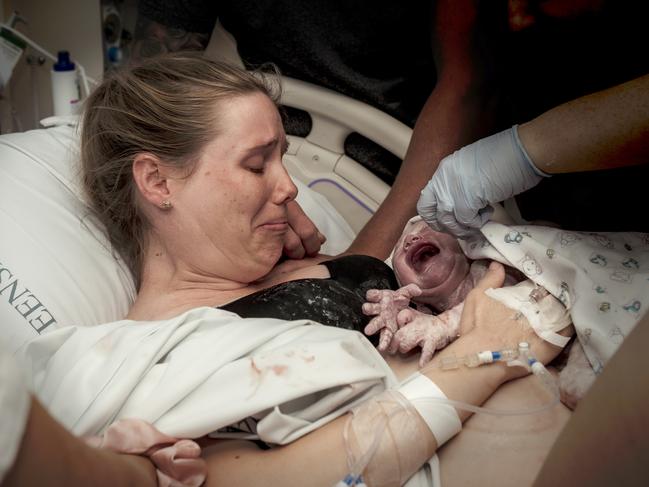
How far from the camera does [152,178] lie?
1493mm

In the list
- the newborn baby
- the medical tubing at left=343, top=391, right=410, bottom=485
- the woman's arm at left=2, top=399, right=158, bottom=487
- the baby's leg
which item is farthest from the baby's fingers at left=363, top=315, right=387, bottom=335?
the woman's arm at left=2, top=399, right=158, bottom=487

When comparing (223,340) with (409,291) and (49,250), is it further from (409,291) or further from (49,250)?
(49,250)

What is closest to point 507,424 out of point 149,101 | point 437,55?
point 149,101

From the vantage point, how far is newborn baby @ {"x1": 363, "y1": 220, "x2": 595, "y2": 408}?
1305 mm

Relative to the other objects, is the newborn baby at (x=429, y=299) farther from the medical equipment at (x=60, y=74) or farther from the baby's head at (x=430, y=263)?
the medical equipment at (x=60, y=74)

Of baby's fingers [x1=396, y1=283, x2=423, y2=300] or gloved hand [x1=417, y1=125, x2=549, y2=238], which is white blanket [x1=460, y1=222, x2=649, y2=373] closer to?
gloved hand [x1=417, y1=125, x2=549, y2=238]

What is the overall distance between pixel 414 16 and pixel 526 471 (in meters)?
1.45

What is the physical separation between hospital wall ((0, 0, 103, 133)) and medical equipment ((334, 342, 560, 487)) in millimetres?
1677

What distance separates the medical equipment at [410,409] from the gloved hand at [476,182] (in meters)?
0.32

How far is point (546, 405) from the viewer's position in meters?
1.24

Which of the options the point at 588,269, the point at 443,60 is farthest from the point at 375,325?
the point at 443,60

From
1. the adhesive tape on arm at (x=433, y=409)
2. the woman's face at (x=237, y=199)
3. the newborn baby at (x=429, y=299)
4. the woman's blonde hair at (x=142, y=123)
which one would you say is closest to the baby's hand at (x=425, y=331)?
the newborn baby at (x=429, y=299)

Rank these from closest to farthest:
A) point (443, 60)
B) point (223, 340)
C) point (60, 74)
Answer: point (223, 340), point (443, 60), point (60, 74)

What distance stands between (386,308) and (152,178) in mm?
594
